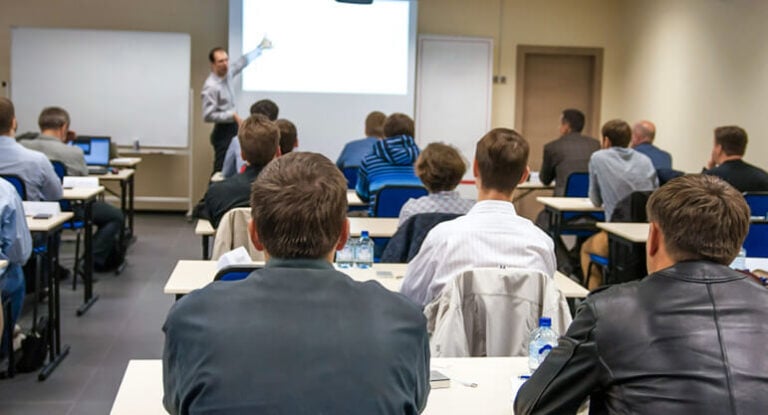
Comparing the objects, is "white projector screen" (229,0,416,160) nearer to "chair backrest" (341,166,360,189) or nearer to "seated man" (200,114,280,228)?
"chair backrest" (341,166,360,189)

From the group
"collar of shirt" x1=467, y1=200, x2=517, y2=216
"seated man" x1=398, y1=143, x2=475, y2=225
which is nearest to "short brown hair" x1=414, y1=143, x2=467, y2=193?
"seated man" x1=398, y1=143, x2=475, y2=225

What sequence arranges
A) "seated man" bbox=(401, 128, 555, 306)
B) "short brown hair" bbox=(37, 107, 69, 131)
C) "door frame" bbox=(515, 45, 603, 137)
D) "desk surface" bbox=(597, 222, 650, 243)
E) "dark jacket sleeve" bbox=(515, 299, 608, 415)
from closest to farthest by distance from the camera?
1. "dark jacket sleeve" bbox=(515, 299, 608, 415)
2. "seated man" bbox=(401, 128, 555, 306)
3. "desk surface" bbox=(597, 222, 650, 243)
4. "short brown hair" bbox=(37, 107, 69, 131)
5. "door frame" bbox=(515, 45, 603, 137)

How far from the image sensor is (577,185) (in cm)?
674

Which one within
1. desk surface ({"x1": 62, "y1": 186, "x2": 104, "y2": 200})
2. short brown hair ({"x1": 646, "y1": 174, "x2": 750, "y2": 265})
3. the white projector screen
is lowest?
desk surface ({"x1": 62, "y1": 186, "x2": 104, "y2": 200})

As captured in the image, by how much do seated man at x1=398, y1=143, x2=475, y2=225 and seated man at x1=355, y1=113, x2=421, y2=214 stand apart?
1.59 meters

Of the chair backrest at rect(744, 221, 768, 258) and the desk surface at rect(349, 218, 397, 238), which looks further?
the chair backrest at rect(744, 221, 768, 258)

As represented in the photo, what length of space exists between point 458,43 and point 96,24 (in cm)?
412

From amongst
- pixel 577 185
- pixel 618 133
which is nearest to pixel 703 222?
pixel 618 133

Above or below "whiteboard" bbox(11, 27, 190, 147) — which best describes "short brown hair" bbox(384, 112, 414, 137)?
below

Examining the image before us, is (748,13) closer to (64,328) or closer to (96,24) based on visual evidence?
(64,328)

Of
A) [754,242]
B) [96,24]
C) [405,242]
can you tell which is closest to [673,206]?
[405,242]

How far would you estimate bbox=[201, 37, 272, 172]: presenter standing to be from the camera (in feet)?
26.0

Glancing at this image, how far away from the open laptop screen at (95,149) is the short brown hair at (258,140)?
442 centimetres

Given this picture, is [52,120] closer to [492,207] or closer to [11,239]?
[11,239]
